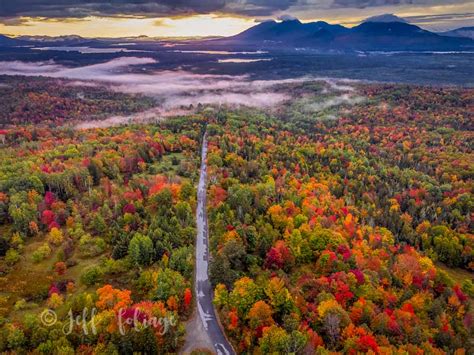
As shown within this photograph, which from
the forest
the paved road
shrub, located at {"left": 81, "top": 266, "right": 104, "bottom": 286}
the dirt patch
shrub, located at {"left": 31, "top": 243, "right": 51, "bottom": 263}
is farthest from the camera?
shrub, located at {"left": 31, "top": 243, "right": 51, "bottom": 263}

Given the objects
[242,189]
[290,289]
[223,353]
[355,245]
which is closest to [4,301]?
[223,353]

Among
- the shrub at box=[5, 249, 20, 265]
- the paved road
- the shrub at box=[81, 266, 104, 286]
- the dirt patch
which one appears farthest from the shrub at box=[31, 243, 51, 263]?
the dirt patch

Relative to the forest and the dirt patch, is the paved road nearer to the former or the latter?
the dirt patch

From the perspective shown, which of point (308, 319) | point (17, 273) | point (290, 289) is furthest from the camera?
point (17, 273)

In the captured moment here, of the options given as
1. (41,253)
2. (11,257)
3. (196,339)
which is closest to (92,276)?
(41,253)

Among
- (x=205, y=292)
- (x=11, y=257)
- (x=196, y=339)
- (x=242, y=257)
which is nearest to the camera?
(x=196, y=339)

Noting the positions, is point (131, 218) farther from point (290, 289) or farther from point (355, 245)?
point (355, 245)

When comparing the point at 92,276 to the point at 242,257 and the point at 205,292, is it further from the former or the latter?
the point at 242,257

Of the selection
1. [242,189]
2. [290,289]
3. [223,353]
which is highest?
[242,189]
